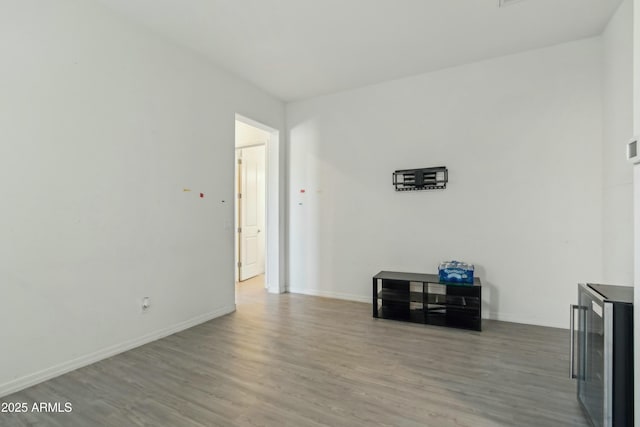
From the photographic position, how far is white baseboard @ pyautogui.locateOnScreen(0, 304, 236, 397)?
7.51ft

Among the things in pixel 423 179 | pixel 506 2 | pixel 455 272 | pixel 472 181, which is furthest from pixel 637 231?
pixel 423 179

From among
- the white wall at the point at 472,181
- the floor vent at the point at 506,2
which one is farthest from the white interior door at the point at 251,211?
the floor vent at the point at 506,2

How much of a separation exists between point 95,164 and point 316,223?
295 cm

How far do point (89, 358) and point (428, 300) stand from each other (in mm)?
3401

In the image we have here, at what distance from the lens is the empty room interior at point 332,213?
85.7 inches

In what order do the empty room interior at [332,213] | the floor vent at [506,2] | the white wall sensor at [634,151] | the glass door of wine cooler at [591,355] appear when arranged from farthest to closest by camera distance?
the floor vent at [506,2], the empty room interior at [332,213], the glass door of wine cooler at [591,355], the white wall sensor at [634,151]

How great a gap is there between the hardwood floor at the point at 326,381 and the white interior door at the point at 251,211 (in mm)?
2536

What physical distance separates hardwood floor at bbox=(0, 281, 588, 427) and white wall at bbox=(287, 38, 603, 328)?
80cm

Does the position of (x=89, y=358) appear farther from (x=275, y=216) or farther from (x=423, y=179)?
(x=423, y=179)

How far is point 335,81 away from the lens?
14.5 feet

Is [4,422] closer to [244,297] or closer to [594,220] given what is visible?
[244,297]

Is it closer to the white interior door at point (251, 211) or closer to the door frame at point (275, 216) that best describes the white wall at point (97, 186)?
the door frame at point (275, 216)

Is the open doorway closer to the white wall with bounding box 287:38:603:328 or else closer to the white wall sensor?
the white wall with bounding box 287:38:603:328

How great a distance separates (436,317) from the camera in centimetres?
379
